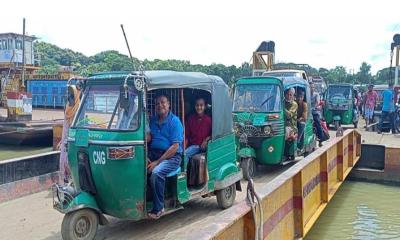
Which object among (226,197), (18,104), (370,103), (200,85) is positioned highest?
(200,85)

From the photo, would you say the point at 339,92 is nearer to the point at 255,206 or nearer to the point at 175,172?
the point at 175,172

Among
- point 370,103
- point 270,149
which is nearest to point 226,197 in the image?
point 270,149

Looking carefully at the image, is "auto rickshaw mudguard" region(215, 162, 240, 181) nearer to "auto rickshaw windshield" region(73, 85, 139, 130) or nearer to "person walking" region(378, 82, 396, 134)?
"auto rickshaw windshield" region(73, 85, 139, 130)

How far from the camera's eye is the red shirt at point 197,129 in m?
6.61

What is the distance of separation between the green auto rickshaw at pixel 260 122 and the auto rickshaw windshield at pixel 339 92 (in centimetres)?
1104

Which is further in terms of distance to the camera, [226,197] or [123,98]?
[226,197]

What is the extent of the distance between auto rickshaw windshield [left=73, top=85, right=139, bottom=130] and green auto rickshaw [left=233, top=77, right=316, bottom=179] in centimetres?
391

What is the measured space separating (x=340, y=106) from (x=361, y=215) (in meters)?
11.4

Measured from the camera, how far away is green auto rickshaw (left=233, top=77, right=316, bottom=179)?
8.96 m

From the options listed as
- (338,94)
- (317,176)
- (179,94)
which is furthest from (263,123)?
(338,94)

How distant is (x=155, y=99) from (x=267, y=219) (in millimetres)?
2459

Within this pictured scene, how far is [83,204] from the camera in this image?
16.7 feet

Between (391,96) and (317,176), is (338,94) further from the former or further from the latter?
(317,176)

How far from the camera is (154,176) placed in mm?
5305
